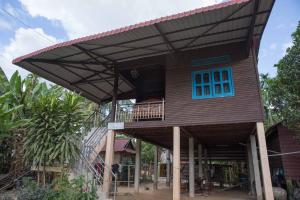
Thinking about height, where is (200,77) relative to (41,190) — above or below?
above

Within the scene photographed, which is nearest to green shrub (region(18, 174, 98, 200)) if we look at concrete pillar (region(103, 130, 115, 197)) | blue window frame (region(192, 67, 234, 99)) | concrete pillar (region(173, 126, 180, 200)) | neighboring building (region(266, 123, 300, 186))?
concrete pillar (region(103, 130, 115, 197))

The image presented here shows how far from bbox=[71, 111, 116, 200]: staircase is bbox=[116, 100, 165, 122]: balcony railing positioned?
137 centimetres

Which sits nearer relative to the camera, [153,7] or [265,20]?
[265,20]

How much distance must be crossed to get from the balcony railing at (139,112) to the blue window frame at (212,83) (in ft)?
5.66

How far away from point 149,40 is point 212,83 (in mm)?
2770

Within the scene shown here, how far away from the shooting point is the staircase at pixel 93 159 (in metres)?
7.95

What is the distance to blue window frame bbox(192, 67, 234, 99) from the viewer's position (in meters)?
8.23

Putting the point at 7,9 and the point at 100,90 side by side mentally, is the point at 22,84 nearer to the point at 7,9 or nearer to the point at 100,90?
the point at 7,9

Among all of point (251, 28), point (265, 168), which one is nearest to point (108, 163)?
point (265, 168)

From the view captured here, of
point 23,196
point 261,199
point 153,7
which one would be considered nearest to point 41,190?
point 23,196

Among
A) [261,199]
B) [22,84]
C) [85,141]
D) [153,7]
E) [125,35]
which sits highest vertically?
[153,7]

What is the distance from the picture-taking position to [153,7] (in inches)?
476

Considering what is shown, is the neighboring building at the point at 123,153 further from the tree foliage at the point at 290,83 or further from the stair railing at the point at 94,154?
the tree foliage at the point at 290,83

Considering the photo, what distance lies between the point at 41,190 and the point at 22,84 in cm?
413
